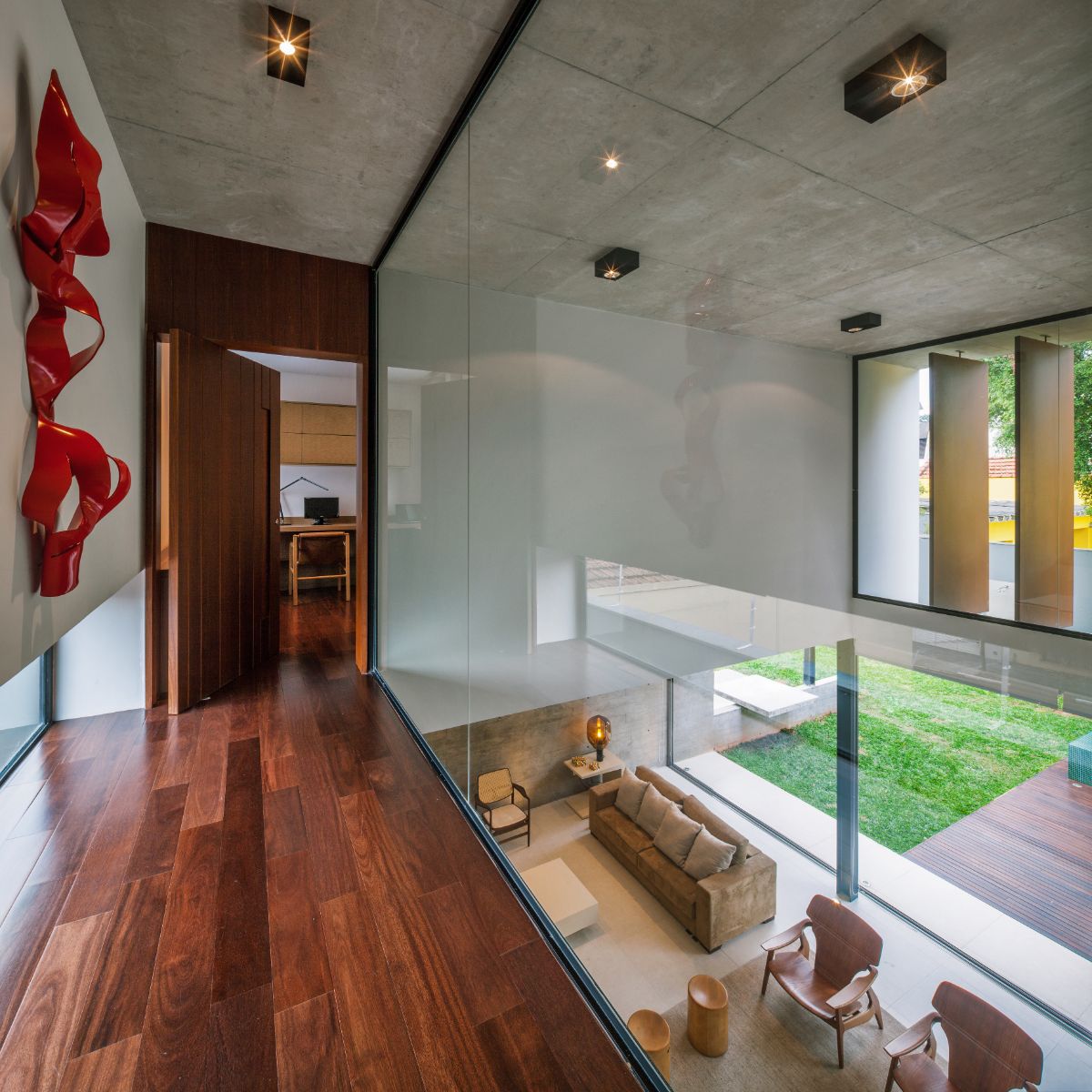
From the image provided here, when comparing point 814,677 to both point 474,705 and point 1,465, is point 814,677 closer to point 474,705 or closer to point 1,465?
point 474,705

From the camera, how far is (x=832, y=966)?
2.52 feet

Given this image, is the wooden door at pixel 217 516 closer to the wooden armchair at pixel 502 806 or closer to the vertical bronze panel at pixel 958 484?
the wooden armchair at pixel 502 806

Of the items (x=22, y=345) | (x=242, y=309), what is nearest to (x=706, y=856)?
(x=22, y=345)

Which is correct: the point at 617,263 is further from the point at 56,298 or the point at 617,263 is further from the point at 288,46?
the point at 56,298

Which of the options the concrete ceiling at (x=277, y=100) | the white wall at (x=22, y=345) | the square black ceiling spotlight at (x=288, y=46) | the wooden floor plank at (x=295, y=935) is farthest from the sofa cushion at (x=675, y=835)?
the square black ceiling spotlight at (x=288, y=46)

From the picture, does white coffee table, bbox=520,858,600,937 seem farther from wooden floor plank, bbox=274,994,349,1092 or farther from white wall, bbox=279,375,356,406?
white wall, bbox=279,375,356,406

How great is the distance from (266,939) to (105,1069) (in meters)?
0.36

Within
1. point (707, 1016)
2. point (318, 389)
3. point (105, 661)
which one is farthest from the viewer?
point (318, 389)

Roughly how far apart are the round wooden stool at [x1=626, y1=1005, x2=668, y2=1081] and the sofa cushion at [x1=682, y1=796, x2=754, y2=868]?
0.35m

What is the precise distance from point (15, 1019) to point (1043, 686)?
199 centimetres

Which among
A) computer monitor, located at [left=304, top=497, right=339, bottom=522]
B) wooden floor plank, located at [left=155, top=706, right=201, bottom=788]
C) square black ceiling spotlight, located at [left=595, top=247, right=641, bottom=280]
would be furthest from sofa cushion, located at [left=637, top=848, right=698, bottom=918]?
computer monitor, located at [left=304, top=497, right=339, bottom=522]

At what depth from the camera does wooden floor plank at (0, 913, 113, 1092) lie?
1.12 metres

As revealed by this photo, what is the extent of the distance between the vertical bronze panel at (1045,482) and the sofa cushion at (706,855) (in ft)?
2.10

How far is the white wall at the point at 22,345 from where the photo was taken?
1287mm
